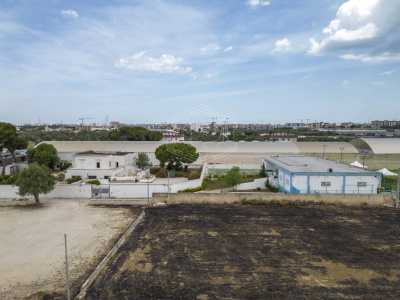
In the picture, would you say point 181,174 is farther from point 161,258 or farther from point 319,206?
point 161,258

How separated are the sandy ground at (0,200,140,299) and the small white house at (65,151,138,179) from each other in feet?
20.1

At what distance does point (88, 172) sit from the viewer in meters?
25.5

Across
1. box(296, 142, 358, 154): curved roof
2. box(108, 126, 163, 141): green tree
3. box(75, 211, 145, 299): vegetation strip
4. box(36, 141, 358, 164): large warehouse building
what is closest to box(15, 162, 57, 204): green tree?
box(75, 211, 145, 299): vegetation strip

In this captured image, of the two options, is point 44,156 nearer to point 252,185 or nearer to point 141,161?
point 141,161

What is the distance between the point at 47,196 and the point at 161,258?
13.8 meters

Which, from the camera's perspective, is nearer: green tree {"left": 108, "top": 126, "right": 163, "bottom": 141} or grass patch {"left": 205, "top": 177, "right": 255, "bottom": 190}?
grass patch {"left": 205, "top": 177, "right": 255, "bottom": 190}

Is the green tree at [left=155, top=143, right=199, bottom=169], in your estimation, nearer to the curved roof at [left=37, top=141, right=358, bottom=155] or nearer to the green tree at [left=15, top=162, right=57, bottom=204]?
the curved roof at [left=37, top=141, right=358, bottom=155]

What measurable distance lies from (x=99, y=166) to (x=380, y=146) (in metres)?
32.0

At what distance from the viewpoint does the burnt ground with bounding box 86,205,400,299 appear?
27.4 ft

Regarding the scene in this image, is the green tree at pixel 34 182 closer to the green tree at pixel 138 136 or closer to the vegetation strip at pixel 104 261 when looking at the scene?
the vegetation strip at pixel 104 261

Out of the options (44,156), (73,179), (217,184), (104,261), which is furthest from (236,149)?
(104,261)

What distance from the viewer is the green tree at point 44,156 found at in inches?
1118

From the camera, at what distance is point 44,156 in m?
28.5

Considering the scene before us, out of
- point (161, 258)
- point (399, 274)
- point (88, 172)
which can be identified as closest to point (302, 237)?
point (399, 274)
